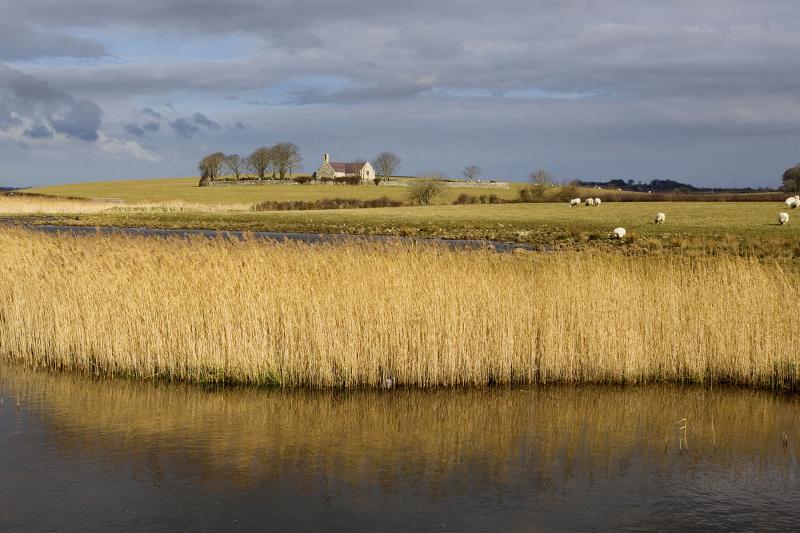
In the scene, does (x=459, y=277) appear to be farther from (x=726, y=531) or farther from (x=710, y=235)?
(x=710, y=235)

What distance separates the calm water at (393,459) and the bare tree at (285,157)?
5318 inches

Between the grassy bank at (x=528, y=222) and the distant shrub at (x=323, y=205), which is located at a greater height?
the distant shrub at (x=323, y=205)

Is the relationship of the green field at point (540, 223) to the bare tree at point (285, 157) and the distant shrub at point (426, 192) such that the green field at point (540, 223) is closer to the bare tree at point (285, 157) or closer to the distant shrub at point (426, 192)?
the distant shrub at point (426, 192)

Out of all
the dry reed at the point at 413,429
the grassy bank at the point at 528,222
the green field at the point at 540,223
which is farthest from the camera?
the green field at the point at 540,223

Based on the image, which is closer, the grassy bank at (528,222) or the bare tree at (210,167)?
the grassy bank at (528,222)

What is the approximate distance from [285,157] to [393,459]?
458 ft

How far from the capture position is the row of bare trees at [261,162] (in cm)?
14425

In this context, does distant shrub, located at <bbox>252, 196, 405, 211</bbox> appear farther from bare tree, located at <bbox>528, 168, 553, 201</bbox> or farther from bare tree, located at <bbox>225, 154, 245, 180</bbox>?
bare tree, located at <bbox>225, 154, 245, 180</bbox>

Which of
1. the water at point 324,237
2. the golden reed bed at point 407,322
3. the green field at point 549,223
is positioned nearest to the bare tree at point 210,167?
the green field at point 549,223

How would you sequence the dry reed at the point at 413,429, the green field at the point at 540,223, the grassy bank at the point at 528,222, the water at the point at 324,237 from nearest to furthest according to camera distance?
the dry reed at the point at 413,429 < the water at the point at 324,237 < the grassy bank at the point at 528,222 < the green field at the point at 540,223

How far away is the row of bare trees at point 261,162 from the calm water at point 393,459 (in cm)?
13443

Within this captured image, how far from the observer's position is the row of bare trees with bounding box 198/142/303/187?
14425 centimetres

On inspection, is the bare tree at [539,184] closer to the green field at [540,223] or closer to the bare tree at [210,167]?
the green field at [540,223]

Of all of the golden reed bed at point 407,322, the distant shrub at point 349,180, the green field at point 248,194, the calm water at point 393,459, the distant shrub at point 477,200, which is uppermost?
the distant shrub at point 349,180
